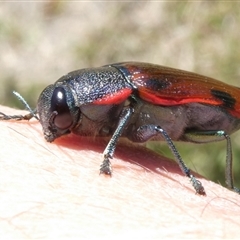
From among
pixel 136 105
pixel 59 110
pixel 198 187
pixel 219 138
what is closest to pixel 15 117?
pixel 59 110

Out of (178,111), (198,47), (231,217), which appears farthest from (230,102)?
(198,47)

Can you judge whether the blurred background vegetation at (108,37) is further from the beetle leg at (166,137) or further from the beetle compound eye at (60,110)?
the beetle compound eye at (60,110)

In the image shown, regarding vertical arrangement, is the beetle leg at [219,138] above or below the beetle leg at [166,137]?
below

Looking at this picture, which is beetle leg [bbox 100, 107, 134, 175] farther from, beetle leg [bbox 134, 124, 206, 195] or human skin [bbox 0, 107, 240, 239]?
beetle leg [bbox 134, 124, 206, 195]

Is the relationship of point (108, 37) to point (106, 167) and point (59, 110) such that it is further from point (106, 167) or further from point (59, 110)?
point (106, 167)

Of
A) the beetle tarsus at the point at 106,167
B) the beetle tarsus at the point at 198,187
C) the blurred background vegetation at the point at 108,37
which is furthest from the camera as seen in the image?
the blurred background vegetation at the point at 108,37

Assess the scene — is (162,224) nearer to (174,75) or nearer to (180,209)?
(180,209)

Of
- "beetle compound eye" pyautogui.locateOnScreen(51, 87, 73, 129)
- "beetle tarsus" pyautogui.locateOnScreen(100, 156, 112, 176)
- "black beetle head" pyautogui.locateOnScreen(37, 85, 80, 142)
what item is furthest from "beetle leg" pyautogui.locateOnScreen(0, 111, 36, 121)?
"beetle tarsus" pyautogui.locateOnScreen(100, 156, 112, 176)

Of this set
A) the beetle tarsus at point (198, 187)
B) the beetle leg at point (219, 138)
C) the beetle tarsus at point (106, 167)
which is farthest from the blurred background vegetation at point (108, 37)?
the beetle tarsus at point (106, 167)

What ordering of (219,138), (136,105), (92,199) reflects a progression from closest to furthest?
1. (92,199)
2. (136,105)
3. (219,138)
